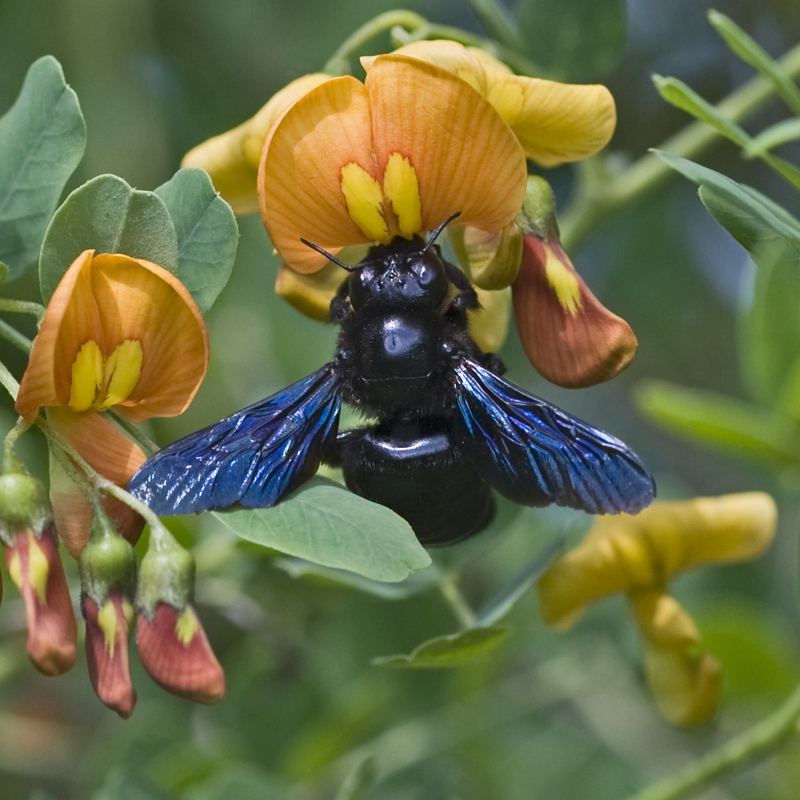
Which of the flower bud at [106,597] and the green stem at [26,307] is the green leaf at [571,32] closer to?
the green stem at [26,307]

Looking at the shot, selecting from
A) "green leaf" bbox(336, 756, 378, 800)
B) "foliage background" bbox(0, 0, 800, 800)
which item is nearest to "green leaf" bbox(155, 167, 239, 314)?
"foliage background" bbox(0, 0, 800, 800)

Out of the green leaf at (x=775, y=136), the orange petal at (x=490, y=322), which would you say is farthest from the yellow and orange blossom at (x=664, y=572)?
the green leaf at (x=775, y=136)

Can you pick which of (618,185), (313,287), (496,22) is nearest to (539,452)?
(313,287)

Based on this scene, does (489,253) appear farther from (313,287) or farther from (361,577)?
(361,577)

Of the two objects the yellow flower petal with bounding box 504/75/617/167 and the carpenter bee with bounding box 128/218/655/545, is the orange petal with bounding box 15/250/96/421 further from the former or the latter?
the yellow flower petal with bounding box 504/75/617/167

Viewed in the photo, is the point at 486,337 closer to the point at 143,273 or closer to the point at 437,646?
the point at 437,646

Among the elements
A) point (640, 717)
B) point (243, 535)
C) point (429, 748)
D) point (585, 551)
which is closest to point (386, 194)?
point (243, 535)
